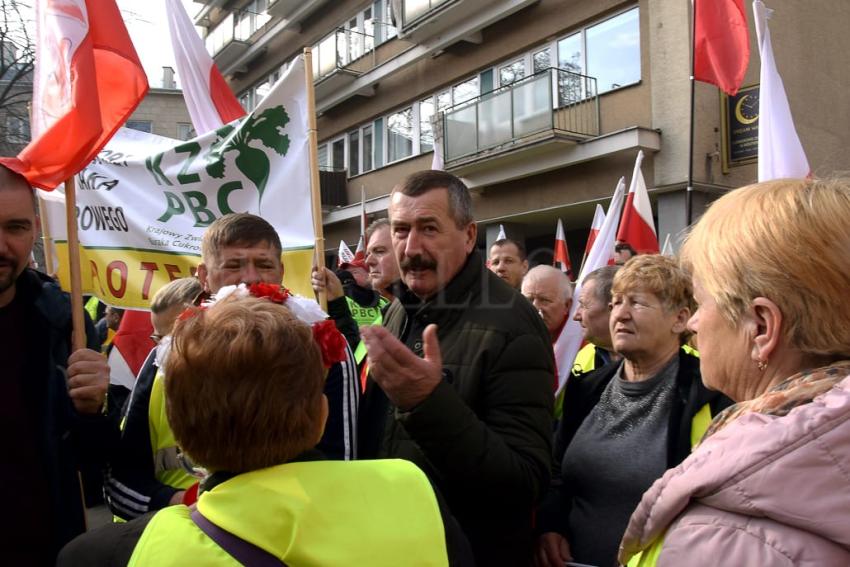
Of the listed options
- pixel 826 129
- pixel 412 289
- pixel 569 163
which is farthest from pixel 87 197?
pixel 826 129

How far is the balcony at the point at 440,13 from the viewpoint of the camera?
14.7 m

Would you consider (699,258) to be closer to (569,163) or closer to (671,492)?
(671,492)

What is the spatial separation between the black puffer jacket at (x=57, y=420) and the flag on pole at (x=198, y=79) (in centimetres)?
237

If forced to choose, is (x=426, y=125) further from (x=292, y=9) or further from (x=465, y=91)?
(x=292, y=9)

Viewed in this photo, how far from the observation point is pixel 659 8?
11992 mm

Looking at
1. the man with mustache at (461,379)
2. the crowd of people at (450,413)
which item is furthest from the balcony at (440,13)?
the man with mustache at (461,379)

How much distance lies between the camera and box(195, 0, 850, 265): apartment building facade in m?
12.1

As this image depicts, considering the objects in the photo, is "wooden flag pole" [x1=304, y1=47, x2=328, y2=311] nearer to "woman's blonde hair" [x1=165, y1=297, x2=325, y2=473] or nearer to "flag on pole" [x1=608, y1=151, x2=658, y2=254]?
"woman's blonde hair" [x1=165, y1=297, x2=325, y2=473]

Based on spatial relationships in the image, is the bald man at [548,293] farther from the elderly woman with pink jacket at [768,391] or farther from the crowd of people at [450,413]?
the elderly woman with pink jacket at [768,391]

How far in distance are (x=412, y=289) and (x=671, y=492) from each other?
4.52ft

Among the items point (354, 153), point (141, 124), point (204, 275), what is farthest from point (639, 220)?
point (141, 124)

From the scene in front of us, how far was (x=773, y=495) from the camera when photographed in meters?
1.07

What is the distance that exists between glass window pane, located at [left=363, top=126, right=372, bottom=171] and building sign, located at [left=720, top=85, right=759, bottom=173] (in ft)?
33.1

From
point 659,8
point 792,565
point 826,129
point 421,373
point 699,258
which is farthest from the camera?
point 826,129
